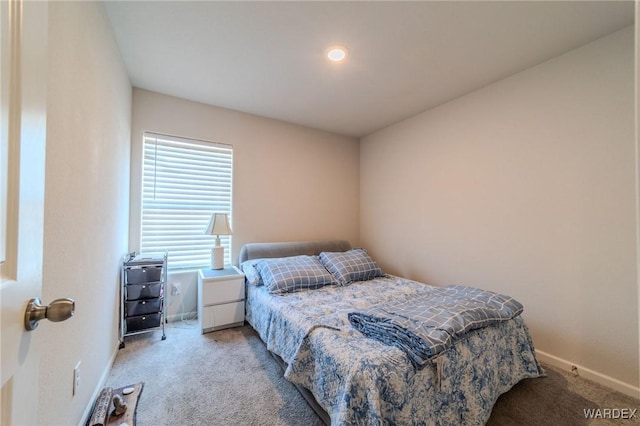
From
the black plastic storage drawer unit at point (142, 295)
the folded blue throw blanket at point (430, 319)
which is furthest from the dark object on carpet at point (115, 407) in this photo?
the folded blue throw blanket at point (430, 319)

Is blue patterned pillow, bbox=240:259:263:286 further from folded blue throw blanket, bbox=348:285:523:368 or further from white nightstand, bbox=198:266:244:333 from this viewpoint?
folded blue throw blanket, bbox=348:285:523:368

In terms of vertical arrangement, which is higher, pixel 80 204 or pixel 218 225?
pixel 80 204

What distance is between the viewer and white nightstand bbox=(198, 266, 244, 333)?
2.54 metres

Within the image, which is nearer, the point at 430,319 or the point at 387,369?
the point at 387,369

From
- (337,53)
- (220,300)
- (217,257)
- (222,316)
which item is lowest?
(222,316)

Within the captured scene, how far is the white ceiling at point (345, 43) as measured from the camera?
5.44ft

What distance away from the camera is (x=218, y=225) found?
2.81 m

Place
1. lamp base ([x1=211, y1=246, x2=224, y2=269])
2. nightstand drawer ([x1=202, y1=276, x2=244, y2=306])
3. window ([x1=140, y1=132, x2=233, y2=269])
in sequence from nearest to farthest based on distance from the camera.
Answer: nightstand drawer ([x1=202, y1=276, x2=244, y2=306]), window ([x1=140, y1=132, x2=233, y2=269]), lamp base ([x1=211, y1=246, x2=224, y2=269])

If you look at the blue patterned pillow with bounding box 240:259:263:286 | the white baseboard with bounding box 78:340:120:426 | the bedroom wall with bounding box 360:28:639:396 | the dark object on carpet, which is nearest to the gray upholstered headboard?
the blue patterned pillow with bounding box 240:259:263:286

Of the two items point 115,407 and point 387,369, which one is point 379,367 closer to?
point 387,369

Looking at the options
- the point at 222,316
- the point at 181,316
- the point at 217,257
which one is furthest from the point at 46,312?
the point at 181,316

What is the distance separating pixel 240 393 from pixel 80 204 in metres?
1.57

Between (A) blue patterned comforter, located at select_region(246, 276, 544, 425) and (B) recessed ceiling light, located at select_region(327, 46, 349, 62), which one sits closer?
(A) blue patterned comforter, located at select_region(246, 276, 544, 425)

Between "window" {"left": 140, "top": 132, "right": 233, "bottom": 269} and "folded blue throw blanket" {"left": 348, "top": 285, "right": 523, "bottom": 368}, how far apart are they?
221cm
